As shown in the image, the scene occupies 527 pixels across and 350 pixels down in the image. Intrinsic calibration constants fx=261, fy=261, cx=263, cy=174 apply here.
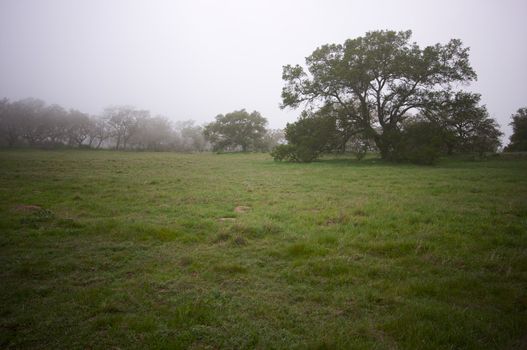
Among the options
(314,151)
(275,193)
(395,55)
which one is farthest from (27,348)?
(395,55)

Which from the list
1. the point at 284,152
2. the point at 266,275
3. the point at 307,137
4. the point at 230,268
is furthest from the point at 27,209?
the point at 284,152

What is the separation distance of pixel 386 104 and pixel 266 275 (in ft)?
105

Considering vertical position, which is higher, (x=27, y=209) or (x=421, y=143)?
(x=421, y=143)

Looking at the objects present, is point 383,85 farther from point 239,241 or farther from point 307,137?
point 239,241

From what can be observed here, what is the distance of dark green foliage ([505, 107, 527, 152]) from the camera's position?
3941cm

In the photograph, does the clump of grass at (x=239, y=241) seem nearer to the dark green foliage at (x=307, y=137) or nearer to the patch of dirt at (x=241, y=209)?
the patch of dirt at (x=241, y=209)

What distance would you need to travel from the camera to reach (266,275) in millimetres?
5672

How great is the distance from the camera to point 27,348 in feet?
11.9

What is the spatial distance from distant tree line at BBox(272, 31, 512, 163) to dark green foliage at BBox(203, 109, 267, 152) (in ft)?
148

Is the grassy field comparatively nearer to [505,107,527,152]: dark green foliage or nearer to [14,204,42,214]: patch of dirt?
[14,204,42,214]: patch of dirt

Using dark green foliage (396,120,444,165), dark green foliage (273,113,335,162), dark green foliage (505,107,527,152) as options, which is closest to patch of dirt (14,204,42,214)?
dark green foliage (273,113,335,162)

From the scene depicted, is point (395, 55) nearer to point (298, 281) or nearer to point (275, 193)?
point (275, 193)

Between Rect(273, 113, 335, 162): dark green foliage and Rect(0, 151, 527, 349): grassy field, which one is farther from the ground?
Rect(273, 113, 335, 162): dark green foliage

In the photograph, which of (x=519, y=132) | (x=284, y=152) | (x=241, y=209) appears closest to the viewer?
(x=241, y=209)
